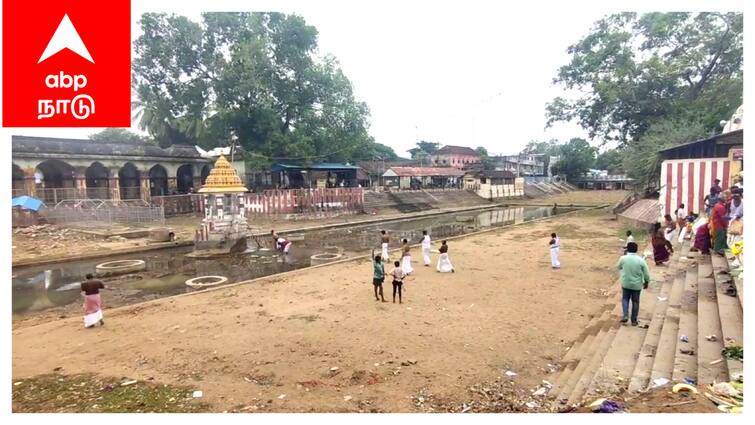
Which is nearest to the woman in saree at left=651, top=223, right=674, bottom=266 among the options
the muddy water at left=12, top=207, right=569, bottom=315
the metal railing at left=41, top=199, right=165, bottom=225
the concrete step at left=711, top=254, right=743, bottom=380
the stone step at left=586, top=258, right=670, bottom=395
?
the concrete step at left=711, top=254, right=743, bottom=380

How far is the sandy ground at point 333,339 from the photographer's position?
240 inches

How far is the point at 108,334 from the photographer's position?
856cm

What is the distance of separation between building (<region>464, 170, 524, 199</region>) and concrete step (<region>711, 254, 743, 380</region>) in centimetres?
4462

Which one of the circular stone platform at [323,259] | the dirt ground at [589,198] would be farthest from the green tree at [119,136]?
the dirt ground at [589,198]

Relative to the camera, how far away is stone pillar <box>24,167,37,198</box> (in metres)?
25.1

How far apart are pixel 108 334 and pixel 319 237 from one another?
1619 centimetres

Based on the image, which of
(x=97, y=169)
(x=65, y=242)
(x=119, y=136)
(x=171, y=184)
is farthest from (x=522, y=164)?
(x=65, y=242)

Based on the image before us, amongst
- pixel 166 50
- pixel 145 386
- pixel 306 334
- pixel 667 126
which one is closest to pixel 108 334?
pixel 145 386

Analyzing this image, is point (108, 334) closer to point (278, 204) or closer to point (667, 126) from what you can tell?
point (278, 204)

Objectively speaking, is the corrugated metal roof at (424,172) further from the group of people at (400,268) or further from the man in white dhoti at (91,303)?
the man in white dhoti at (91,303)

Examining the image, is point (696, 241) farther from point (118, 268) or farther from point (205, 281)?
point (118, 268)

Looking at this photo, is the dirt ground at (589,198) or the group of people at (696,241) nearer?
the group of people at (696,241)

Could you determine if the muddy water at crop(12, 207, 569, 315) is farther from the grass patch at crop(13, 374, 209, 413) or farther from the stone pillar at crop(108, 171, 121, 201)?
the stone pillar at crop(108, 171, 121, 201)

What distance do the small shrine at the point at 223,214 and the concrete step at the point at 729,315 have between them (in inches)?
692
